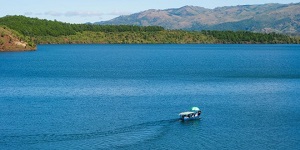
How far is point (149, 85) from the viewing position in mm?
102438

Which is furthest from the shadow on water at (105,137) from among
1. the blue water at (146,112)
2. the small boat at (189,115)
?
the small boat at (189,115)

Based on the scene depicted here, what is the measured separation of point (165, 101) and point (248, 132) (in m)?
23.0

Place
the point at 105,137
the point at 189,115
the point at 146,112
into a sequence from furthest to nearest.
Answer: the point at 146,112
the point at 189,115
the point at 105,137

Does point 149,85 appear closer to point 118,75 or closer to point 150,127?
point 118,75

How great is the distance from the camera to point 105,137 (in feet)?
191

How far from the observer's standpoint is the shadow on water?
5601 cm

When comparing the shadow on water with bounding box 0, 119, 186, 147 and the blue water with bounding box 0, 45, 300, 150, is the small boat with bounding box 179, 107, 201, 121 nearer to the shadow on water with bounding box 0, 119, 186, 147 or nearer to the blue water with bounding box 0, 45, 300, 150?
the blue water with bounding box 0, 45, 300, 150

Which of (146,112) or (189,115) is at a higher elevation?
(189,115)

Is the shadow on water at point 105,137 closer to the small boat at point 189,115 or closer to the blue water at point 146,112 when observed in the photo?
the blue water at point 146,112

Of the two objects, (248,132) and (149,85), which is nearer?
(248,132)

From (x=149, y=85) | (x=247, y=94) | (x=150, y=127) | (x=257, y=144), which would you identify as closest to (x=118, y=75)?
(x=149, y=85)

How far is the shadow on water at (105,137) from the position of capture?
56.0 m

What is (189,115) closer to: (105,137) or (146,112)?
(146,112)

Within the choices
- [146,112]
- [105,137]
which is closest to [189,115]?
[146,112]
